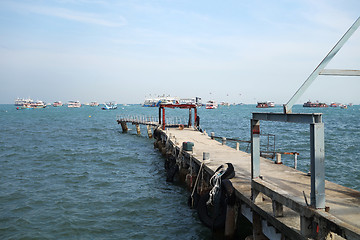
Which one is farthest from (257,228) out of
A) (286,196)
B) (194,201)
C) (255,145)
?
(194,201)

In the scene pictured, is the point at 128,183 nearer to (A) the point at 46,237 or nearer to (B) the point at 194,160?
(B) the point at 194,160

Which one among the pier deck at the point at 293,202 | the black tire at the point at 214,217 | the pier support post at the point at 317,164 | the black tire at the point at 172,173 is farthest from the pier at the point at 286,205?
the black tire at the point at 172,173

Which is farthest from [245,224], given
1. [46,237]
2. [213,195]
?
[46,237]

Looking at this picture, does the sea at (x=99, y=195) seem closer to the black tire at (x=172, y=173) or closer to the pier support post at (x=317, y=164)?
the black tire at (x=172, y=173)

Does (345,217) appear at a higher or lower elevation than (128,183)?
higher

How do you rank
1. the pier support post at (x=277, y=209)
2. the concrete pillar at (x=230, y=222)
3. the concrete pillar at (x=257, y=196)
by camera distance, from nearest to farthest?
the pier support post at (x=277, y=209) → the concrete pillar at (x=257, y=196) → the concrete pillar at (x=230, y=222)

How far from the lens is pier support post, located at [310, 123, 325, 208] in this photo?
638 cm

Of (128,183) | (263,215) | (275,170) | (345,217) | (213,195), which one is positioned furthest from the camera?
(128,183)

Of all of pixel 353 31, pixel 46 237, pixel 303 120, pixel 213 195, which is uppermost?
pixel 353 31

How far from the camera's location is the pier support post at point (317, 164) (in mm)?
6376

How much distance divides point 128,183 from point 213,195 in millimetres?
9474

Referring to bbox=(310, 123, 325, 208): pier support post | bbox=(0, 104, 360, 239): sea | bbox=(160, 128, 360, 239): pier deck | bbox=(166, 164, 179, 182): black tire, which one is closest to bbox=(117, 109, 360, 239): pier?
bbox=(160, 128, 360, 239): pier deck

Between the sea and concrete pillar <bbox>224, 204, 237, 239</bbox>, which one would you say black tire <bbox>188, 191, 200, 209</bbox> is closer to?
the sea

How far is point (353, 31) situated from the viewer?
6.72m
